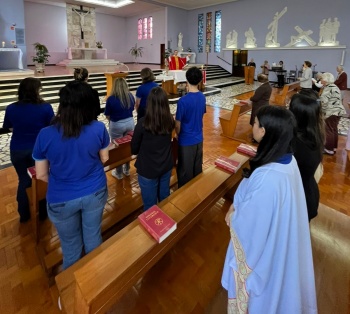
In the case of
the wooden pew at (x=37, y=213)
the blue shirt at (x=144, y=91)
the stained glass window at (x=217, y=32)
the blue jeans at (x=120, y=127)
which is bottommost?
the wooden pew at (x=37, y=213)

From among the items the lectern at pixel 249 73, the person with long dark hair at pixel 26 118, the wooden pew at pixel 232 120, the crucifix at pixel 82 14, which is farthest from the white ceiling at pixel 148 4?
the person with long dark hair at pixel 26 118

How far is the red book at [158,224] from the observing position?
1329mm

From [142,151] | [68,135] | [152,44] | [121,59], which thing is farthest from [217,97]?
[121,59]

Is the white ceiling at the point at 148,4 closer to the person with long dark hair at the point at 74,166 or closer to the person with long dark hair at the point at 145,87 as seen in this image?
the person with long dark hair at the point at 145,87

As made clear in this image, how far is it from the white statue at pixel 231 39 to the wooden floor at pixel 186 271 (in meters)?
13.9

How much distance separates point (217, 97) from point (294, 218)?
27.5ft

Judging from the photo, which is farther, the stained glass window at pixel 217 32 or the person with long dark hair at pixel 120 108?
the stained glass window at pixel 217 32

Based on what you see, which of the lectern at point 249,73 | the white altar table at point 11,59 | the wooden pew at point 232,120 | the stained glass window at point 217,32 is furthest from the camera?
the stained glass window at point 217,32

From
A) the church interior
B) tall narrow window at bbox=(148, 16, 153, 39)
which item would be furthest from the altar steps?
tall narrow window at bbox=(148, 16, 153, 39)

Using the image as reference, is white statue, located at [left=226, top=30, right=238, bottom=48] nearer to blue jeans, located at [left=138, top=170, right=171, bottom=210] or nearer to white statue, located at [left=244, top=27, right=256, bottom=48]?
white statue, located at [left=244, top=27, right=256, bottom=48]

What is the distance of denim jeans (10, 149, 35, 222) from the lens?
2102 mm

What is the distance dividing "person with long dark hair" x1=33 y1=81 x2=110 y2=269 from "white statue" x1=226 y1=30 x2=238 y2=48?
15234mm

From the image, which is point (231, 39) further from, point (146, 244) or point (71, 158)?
point (146, 244)

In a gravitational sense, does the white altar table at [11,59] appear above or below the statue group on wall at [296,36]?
below
